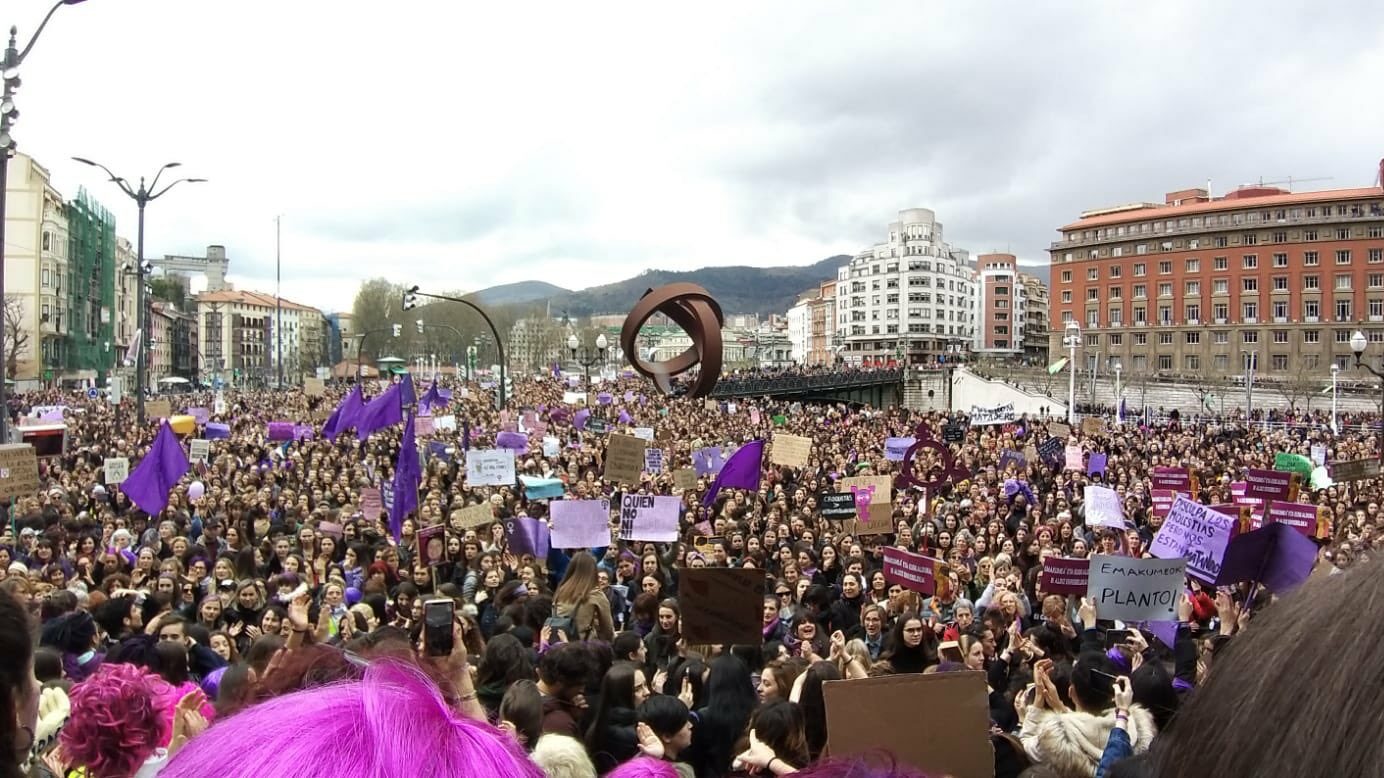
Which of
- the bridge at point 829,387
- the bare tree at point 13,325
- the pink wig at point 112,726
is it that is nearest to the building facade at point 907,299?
the bridge at point 829,387

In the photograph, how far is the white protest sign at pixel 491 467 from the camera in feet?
49.6

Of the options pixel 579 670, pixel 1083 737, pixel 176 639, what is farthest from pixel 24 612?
pixel 176 639

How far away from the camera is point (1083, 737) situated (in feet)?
13.4

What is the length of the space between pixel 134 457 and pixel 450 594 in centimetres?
1597

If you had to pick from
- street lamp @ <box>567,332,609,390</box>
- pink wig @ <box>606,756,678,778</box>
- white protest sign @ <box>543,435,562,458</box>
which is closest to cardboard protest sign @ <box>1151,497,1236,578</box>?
pink wig @ <box>606,756,678,778</box>

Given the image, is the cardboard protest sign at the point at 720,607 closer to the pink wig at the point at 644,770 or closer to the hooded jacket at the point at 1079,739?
the hooded jacket at the point at 1079,739

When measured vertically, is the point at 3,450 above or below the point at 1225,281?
below

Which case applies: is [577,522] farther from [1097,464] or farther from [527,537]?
[1097,464]

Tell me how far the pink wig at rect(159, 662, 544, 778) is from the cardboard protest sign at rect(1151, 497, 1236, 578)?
8.16 m

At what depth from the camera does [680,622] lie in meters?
6.72

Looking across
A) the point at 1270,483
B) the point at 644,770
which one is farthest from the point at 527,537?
the point at 1270,483

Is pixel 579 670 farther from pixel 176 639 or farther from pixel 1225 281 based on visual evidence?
pixel 1225 281

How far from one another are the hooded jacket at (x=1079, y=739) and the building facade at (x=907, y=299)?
423 ft

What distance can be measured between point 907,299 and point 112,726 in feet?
454
